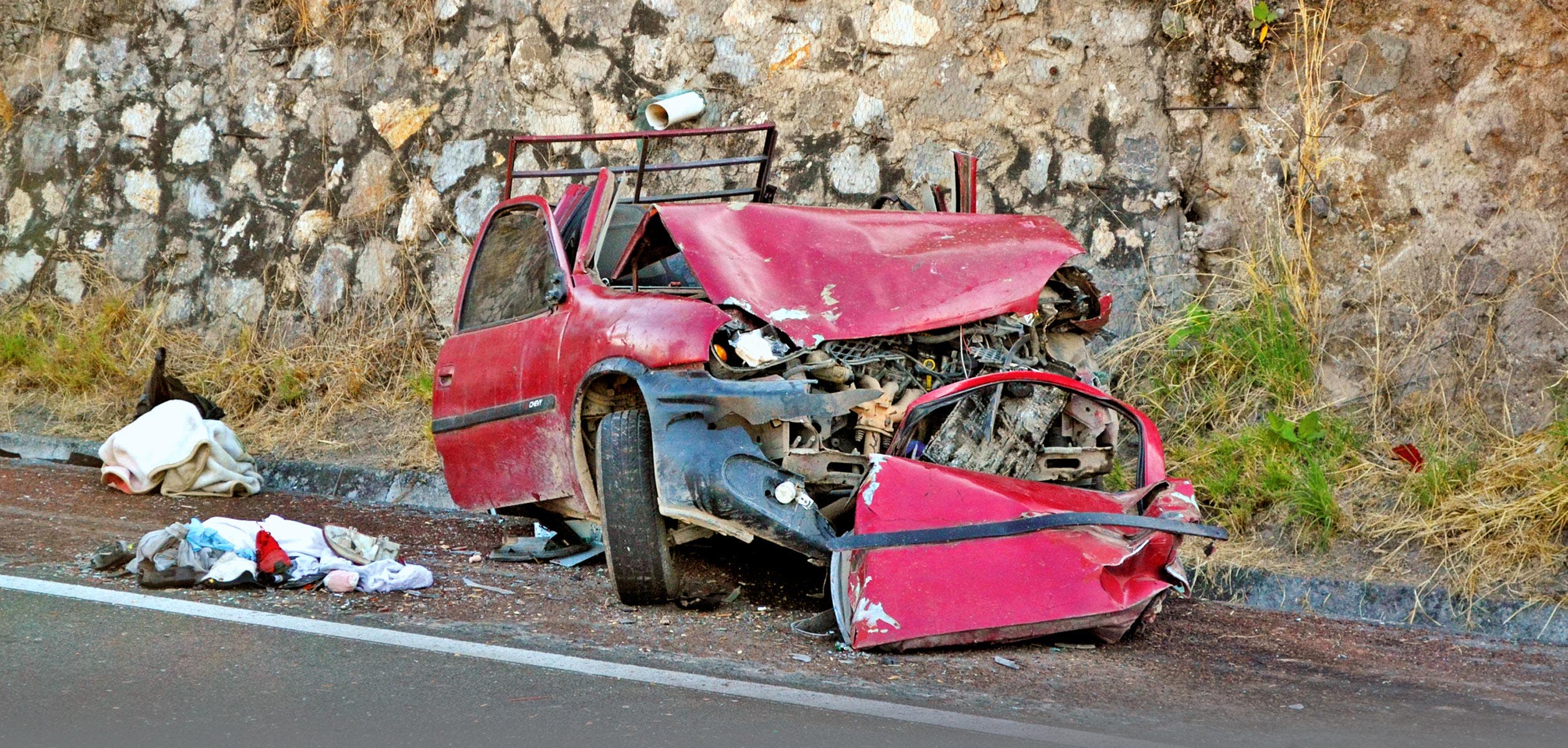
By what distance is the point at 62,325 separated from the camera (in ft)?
34.5

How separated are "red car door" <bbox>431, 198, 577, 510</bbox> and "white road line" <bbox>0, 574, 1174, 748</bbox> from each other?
45.5 inches

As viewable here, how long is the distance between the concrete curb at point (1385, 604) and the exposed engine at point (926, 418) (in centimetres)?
133

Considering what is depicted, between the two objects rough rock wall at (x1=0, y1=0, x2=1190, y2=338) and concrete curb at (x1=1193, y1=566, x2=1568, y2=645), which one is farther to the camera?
rough rock wall at (x1=0, y1=0, x2=1190, y2=338)

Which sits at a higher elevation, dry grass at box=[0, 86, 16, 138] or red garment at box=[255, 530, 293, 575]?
dry grass at box=[0, 86, 16, 138]

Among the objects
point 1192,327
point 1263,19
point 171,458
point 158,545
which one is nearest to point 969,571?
point 158,545

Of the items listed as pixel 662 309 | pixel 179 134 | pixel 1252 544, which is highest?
pixel 179 134

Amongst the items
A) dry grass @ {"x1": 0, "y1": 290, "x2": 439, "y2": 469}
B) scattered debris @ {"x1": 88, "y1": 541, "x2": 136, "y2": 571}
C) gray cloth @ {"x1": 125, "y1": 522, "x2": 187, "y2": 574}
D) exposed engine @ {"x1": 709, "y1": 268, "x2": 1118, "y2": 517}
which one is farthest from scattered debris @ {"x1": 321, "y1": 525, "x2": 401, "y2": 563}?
dry grass @ {"x1": 0, "y1": 290, "x2": 439, "y2": 469}

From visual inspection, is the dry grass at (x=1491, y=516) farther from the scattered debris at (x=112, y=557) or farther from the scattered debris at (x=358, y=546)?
the scattered debris at (x=112, y=557)

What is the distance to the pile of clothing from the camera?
5.17 metres

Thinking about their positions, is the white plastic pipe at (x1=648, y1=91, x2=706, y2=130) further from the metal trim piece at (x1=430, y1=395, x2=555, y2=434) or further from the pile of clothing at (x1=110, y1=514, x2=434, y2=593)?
the pile of clothing at (x1=110, y1=514, x2=434, y2=593)

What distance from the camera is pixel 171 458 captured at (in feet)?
25.1

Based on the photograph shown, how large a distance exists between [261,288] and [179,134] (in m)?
1.49

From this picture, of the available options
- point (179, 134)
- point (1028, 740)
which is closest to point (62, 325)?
point (179, 134)

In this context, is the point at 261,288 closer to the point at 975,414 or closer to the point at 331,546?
the point at 331,546
